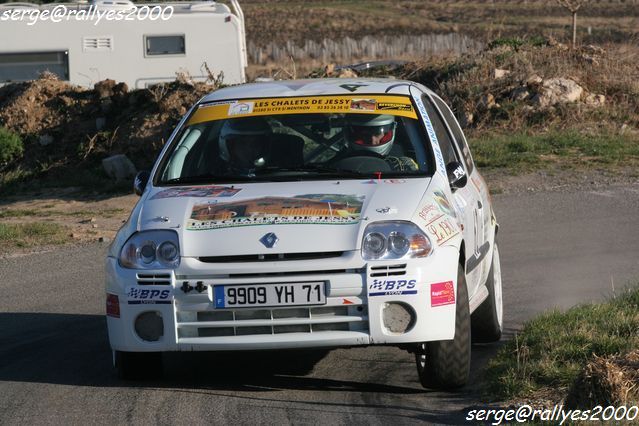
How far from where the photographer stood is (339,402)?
6125 mm

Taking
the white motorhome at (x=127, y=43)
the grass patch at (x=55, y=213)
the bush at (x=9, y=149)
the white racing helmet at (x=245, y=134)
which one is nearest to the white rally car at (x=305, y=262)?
the white racing helmet at (x=245, y=134)

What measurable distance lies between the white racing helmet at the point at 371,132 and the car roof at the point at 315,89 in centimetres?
25

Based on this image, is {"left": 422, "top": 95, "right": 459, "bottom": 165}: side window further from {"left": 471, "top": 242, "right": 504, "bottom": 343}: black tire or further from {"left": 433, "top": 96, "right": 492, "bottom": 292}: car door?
{"left": 471, "top": 242, "right": 504, "bottom": 343}: black tire

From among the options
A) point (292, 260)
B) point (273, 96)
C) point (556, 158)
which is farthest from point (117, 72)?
point (292, 260)

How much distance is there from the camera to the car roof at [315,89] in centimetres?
752

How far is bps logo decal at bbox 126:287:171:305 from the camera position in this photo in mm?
6031

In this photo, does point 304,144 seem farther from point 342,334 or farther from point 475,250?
point 342,334

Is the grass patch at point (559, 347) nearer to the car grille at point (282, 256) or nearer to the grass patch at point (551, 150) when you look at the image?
the car grille at point (282, 256)

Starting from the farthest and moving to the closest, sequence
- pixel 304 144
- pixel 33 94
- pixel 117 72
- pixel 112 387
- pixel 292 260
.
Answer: pixel 117 72 < pixel 33 94 < pixel 304 144 < pixel 112 387 < pixel 292 260

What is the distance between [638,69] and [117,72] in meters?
9.09

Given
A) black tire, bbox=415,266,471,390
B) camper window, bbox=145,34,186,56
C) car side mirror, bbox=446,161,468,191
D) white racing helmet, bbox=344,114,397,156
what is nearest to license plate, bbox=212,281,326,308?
black tire, bbox=415,266,471,390

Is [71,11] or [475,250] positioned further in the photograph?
[71,11]

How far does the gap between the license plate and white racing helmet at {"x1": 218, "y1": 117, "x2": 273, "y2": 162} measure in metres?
1.51

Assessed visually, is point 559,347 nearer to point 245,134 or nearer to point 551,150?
point 245,134
